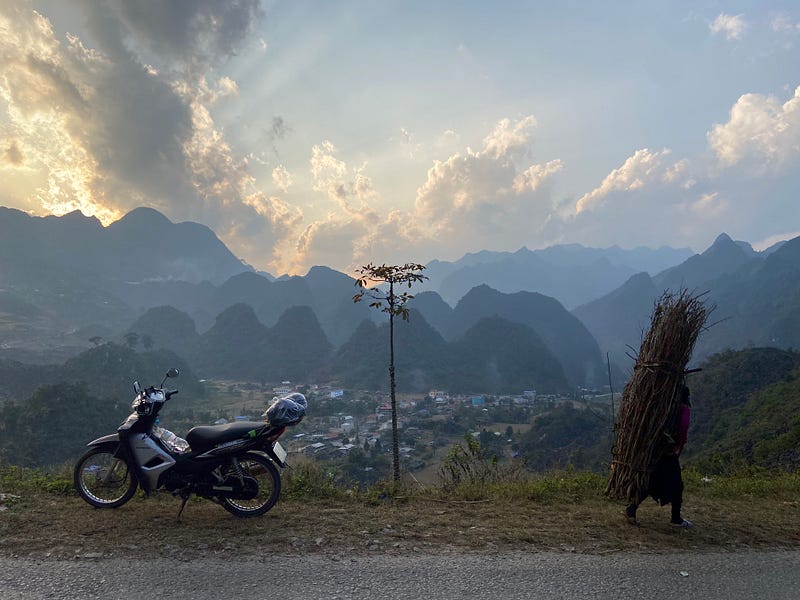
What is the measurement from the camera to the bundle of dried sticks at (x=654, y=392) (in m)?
4.22

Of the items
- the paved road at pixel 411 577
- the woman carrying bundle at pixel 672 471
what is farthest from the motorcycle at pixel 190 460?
the woman carrying bundle at pixel 672 471

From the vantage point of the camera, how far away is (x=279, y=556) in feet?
11.3

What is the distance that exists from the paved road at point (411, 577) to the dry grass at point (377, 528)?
0.17 meters

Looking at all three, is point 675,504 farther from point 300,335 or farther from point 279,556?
point 300,335

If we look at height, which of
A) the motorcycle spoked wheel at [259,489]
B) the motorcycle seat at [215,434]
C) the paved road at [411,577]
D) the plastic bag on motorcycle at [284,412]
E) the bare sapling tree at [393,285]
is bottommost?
the paved road at [411,577]

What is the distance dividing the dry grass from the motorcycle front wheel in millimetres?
183

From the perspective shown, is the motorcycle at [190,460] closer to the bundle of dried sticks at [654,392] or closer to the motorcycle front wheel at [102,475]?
the motorcycle front wheel at [102,475]

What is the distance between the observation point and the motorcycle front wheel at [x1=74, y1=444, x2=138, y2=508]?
4496 millimetres

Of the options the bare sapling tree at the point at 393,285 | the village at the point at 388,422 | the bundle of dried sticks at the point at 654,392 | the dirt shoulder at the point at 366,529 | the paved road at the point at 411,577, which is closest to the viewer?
the paved road at the point at 411,577

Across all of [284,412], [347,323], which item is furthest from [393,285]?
[347,323]

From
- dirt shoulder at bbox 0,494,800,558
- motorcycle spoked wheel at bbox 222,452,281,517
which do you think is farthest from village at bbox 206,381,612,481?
motorcycle spoked wheel at bbox 222,452,281,517

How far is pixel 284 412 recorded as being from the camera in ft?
14.4

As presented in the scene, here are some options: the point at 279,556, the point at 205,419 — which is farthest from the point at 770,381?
the point at 205,419

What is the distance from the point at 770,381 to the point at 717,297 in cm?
11322
